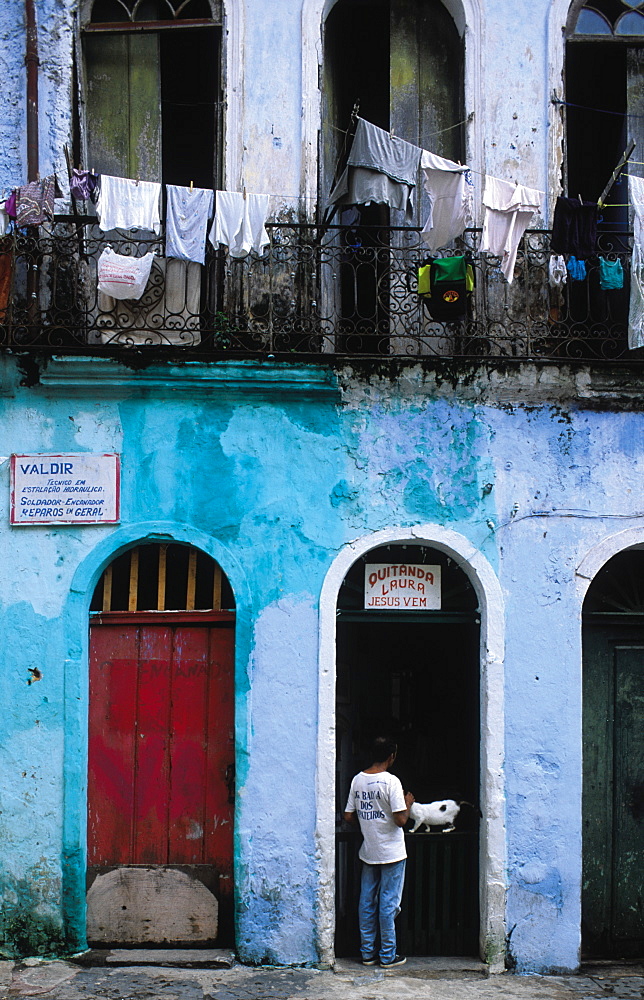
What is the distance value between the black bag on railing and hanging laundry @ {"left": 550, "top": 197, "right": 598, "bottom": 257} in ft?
2.19

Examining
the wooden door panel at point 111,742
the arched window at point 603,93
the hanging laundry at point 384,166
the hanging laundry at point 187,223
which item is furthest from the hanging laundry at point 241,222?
the wooden door panel at point 111,742

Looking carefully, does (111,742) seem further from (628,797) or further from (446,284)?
(446,284)

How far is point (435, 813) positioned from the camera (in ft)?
23.0

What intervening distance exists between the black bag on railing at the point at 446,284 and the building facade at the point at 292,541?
0.23 meters

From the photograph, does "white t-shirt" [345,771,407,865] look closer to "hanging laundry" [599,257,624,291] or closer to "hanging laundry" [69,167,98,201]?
"hanging laundry" [599,257,624,291]

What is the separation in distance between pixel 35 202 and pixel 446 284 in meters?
3.02

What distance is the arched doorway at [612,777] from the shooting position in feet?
23.5

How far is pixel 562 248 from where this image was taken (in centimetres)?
698

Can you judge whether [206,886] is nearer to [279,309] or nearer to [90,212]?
[279,309]

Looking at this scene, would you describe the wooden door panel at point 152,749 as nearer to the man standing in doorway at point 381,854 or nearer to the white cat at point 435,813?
the man standing in doorway at point 381,854

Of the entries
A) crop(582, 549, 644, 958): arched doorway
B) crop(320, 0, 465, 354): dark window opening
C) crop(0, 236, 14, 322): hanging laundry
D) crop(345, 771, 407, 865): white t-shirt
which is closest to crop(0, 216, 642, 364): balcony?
crop(0, 236, 14, 322): hanging laundry

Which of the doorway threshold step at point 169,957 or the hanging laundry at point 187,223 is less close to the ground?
the hanging laundry at point 187,223

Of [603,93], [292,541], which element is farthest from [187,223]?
[603,93]

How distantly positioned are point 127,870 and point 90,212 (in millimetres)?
4956
